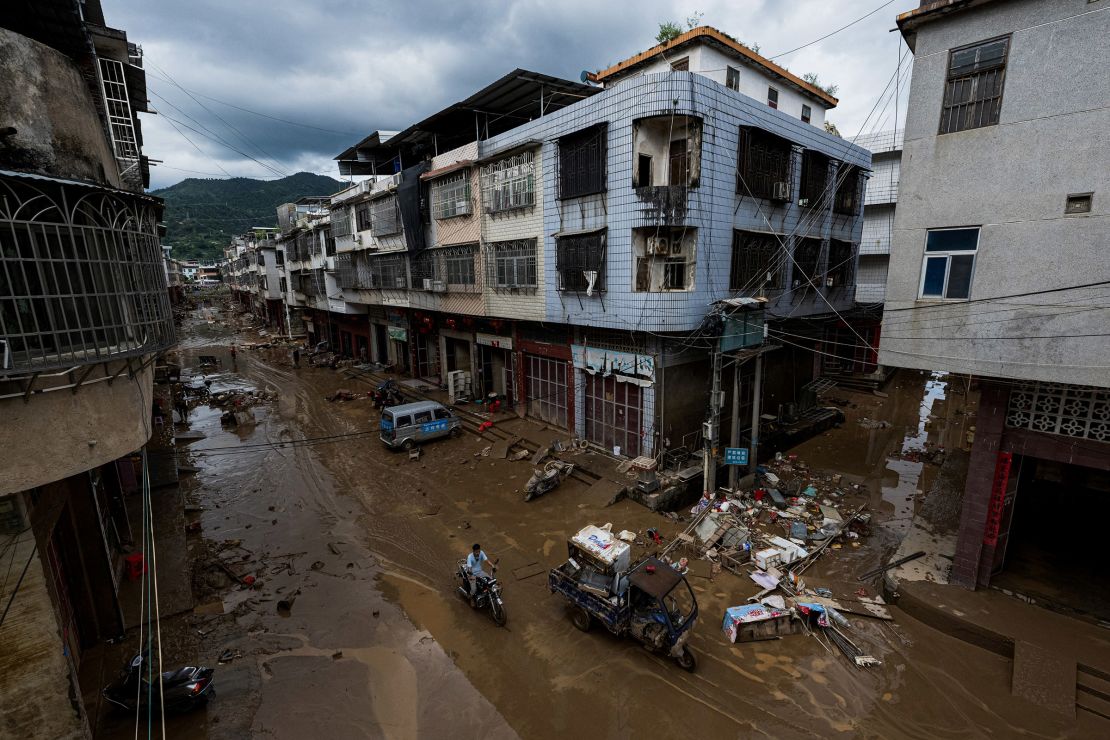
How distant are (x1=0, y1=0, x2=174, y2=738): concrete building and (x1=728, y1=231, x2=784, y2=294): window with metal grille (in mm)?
14560

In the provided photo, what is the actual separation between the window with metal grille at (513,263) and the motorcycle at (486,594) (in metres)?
11.1

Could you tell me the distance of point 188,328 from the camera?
192ft

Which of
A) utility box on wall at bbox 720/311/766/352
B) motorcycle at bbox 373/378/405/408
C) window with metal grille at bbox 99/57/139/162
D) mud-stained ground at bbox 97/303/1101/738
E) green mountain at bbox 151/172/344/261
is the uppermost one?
green mountain at bbox 151/172/344/261

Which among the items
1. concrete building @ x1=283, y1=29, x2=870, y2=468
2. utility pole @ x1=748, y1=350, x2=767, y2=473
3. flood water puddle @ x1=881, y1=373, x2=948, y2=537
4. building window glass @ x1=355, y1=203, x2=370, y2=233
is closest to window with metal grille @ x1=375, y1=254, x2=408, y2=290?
concrete building @ x1=283, y1=29, x2=870, y2=468

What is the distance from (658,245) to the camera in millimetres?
13789

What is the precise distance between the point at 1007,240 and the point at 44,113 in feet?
44.5

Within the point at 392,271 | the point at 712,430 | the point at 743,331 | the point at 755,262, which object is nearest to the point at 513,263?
the point at 755,262

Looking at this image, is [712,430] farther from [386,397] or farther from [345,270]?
[345,270]

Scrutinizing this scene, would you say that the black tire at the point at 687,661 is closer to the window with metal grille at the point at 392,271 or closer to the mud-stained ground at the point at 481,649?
the mud-stained ground at the point at 481,649

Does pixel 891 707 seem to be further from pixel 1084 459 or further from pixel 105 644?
pixel 105 644

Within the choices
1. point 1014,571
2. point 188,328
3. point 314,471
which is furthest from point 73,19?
point 188,328

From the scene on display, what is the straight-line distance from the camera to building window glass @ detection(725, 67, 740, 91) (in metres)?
17.4

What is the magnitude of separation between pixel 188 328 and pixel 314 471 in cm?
5729

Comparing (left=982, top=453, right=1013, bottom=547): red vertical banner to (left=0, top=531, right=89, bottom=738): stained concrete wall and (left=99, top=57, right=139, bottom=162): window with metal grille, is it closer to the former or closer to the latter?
(left=0, top=531, right=89, bottom=738): stained concrete wall
